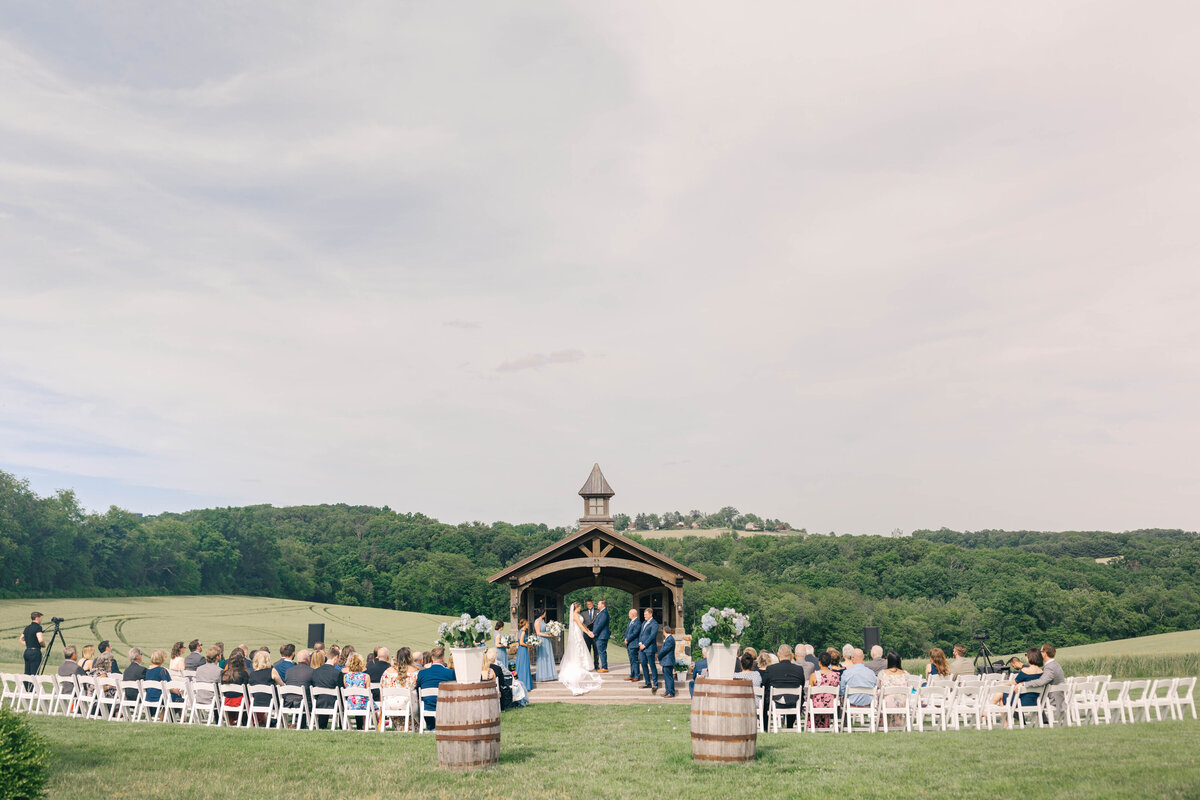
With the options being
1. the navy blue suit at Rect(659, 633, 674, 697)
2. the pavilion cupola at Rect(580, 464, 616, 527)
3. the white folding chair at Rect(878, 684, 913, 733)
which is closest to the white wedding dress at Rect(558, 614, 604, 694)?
the navy blue suit at Rect(659, 633, 674, 697)

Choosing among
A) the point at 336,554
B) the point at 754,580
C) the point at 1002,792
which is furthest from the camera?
the point at 336,554

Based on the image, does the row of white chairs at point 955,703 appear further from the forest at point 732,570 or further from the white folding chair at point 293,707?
the forest at point 732,570

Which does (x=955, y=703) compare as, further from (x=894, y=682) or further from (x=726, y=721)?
(x=726, y=721)

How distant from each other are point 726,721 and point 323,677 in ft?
21.5

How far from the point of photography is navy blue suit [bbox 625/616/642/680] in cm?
1819

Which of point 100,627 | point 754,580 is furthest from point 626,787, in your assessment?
point 754,580

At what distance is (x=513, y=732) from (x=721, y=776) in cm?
488

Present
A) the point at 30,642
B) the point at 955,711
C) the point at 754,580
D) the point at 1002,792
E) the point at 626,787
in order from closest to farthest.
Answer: the point at 1002,792, the point at 626,787, the point at 955,711, the point at 30,642, the point at 754,580

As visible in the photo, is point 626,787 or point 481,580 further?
point 481,580

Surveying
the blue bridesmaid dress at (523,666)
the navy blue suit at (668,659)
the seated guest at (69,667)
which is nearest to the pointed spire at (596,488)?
the blue bridesmaid dress at (523,666)

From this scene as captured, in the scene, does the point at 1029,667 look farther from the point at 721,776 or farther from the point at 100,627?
the point at 100,627

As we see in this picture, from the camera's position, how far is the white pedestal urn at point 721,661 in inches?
381

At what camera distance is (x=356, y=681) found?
12758 mm

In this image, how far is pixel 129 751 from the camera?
9.99m
